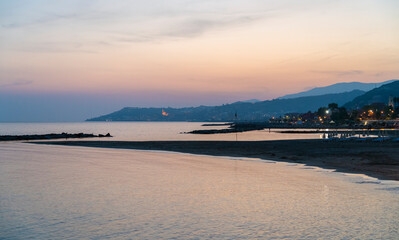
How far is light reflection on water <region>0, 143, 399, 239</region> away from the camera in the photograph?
14.4m

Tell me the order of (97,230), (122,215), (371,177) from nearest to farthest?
(97,230) < (122,215) < (371,177)

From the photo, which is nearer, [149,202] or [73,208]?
[73,208]

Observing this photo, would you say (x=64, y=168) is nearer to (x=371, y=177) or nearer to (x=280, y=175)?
(x=280, y=175)

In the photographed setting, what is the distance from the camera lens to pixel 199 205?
62.7ft

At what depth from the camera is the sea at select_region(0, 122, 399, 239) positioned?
14368 millimetres

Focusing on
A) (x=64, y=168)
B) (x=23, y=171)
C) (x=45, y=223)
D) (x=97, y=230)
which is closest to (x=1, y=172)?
(x=23, y=171)

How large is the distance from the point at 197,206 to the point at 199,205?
0.25 metres

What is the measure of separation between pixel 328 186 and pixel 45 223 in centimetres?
1611

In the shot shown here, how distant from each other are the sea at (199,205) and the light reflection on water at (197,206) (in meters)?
0.04

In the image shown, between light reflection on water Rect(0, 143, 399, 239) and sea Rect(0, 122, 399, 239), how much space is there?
4 centimetres

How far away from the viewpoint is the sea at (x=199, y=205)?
14.4m

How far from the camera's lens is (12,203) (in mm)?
19812

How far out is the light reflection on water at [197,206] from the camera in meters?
14.4

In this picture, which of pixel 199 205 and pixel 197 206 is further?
pixel 199 205
